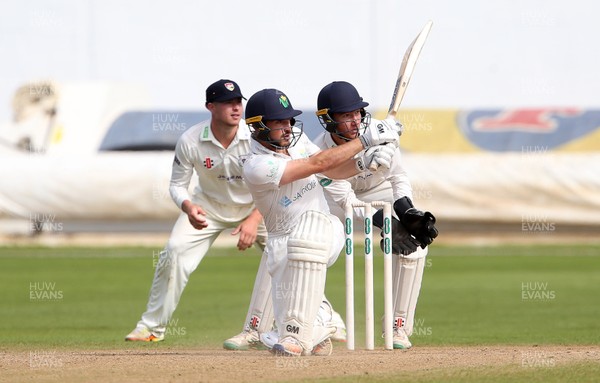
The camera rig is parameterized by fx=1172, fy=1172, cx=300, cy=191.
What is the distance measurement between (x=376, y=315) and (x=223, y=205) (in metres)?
3.16

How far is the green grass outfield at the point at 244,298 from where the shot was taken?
10462mm

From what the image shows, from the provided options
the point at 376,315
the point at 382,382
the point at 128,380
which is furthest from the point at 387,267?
the point at 376,315

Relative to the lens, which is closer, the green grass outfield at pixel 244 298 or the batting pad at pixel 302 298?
the batting pad at pixel 302 298

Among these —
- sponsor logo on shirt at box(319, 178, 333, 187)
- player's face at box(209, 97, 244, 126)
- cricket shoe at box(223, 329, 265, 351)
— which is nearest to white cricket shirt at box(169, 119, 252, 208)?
player's face at box(209, 97, 244, 126)

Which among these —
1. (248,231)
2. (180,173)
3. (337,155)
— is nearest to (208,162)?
(180,173)

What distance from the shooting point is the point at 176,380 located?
21.5 feet

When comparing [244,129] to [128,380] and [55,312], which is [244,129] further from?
[55,312]

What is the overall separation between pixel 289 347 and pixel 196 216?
187cm

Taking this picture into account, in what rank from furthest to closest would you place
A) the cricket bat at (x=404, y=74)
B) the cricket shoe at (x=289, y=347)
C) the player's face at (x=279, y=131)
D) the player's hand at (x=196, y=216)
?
the player's hand at (x=196, y=216) < the cricket bat at (x=404, y=74) < the player's face at (x=279, y=131) < the cricket shoe at (x=289, y=347)

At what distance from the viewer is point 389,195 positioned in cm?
895

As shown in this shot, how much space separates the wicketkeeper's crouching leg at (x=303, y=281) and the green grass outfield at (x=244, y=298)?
1.25 meters

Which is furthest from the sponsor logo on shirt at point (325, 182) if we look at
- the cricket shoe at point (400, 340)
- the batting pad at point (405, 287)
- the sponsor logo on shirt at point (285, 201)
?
the cricket shoe at point (400, 340)

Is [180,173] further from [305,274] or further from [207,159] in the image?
[305,274]

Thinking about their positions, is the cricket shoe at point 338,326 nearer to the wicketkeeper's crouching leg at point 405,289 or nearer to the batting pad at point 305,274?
the wicketkeeper's crouching leg at point 405,289
